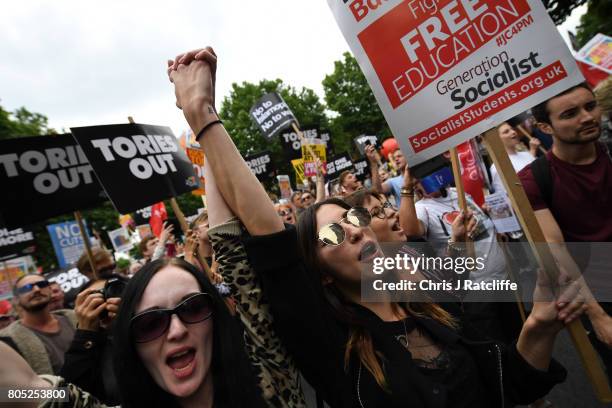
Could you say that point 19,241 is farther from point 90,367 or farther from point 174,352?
point 174,352

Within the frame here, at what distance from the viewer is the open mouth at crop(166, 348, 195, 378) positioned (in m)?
1.33

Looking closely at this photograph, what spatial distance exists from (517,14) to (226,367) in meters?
2.02

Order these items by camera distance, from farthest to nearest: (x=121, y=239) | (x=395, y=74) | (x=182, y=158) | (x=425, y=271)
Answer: (x=121, y=239) → (x=182, y=158) → (x=425, y=271) → (x=395, y=74)

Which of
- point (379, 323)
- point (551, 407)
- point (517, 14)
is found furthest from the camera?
point (551, 407)

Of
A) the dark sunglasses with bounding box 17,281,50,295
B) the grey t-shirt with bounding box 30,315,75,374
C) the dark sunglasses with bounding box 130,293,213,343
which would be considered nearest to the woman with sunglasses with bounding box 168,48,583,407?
the dark sunglasses with bounding box 130,293,213,343

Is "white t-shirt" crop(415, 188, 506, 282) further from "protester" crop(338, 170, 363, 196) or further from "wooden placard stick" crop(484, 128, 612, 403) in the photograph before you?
"protester" crop(338, 170, 363, 196)

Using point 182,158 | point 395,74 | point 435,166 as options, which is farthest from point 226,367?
→ point 182,158

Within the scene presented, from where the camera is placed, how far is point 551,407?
2.95 m

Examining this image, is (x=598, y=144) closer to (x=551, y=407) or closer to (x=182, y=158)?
(x=551, y=407)

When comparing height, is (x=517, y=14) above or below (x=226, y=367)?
above

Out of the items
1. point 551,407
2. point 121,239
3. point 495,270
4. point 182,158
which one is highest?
point 121,239

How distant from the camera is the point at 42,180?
3537mm

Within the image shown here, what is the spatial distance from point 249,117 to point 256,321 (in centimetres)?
Answer: 3612

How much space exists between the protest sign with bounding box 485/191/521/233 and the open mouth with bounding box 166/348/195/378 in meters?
2.98
